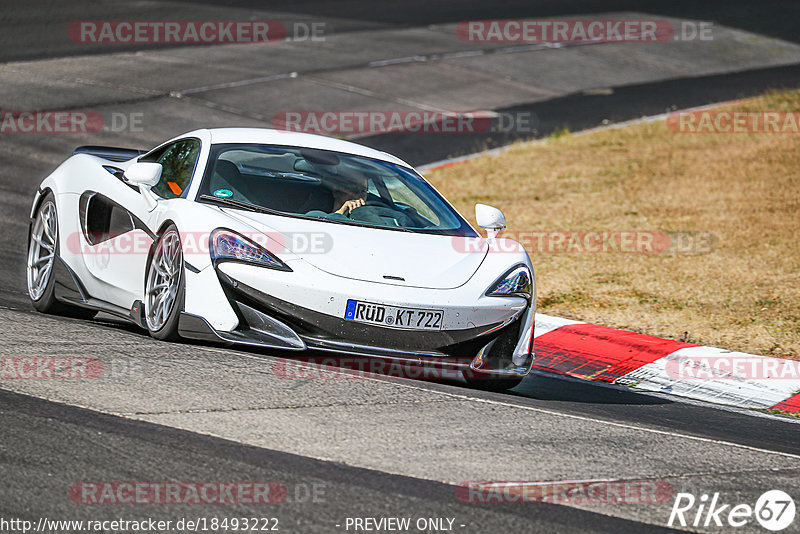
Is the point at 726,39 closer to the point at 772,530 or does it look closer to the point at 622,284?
the point at 622,284

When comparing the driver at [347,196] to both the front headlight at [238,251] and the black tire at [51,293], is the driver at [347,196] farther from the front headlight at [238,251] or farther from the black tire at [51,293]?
the black tire at [51,293]

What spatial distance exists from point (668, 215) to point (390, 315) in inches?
294

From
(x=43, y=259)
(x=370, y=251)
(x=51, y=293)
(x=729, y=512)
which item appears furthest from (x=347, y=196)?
(x=729, y=512)

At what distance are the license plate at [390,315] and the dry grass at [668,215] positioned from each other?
3.23 m

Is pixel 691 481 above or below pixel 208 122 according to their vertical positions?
below

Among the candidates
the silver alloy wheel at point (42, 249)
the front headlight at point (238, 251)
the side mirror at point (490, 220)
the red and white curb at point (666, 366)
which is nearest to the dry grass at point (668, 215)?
the red and white curb at point (666, 366)

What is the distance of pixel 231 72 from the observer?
64.3 ft

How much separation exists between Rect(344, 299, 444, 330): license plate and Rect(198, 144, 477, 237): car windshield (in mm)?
933

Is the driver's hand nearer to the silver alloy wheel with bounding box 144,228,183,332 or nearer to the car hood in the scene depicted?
the car hood

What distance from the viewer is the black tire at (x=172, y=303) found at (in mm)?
6199

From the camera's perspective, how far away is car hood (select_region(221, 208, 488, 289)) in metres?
6.22

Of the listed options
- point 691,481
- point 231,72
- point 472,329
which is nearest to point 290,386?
point 472,329

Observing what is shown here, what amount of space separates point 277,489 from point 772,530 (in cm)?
192

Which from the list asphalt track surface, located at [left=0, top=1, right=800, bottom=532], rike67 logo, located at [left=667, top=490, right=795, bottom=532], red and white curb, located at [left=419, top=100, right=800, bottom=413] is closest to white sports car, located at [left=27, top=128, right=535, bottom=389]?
asphalt track surface, located at [left=0, top=1, right=800, bottom=532]
